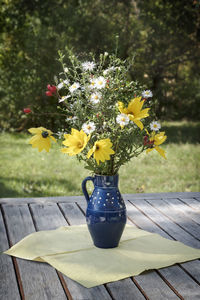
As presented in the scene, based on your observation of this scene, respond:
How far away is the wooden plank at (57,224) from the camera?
153 centimetres

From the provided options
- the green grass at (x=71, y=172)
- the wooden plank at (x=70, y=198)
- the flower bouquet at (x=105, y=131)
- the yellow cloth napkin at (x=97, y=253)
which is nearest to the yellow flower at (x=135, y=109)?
the flower bouquet at (x=105, y=131)

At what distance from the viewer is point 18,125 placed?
763 centimetres

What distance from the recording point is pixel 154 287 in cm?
160

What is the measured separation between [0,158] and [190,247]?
406 centimetres

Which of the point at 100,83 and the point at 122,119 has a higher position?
the point at 100,83

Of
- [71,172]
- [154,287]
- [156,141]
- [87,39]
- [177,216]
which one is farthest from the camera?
[87,39]

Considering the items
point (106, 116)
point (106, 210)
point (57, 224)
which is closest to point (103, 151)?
point (106, 116)

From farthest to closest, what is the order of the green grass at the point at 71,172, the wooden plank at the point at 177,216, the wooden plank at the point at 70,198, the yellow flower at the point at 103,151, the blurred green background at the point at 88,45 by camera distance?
1. the blurred green background at the point at 88,45
2. the green grass at the point at 71,172
3. the wooden plank at the point at 70,198
4. the wooden plank at the point at 177,216
5. the yellow flower at the point at 103,151

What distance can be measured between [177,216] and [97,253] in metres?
0.81

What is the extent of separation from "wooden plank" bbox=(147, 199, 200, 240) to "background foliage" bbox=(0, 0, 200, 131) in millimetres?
4376

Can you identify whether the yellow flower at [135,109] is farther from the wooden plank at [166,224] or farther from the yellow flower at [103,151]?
the wooden plank at [166,224]

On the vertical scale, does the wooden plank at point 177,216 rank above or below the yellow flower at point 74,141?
below

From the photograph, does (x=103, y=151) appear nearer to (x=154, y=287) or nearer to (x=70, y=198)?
(x=154, y=287)

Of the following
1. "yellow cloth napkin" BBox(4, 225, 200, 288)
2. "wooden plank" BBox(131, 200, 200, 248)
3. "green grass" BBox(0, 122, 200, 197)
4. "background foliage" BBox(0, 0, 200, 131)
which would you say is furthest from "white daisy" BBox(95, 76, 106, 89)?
"background foliage" BBox(0, 0, 200, 131)
